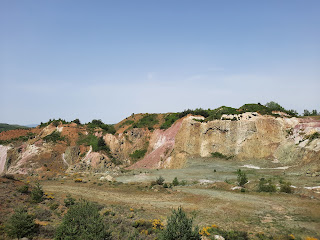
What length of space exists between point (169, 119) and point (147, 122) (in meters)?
8.39

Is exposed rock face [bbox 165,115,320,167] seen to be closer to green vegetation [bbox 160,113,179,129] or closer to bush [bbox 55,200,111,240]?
green vegetation [bbox 160,113,179,129]

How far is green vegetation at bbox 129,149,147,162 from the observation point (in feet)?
229

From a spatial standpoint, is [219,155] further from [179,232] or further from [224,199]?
[179,232]

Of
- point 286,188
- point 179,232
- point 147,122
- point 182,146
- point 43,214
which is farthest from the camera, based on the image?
point 147,122

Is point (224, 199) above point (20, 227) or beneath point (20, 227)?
beneath

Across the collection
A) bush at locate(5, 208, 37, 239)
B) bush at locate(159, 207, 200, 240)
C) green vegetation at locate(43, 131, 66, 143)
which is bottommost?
bush at locate(5, 208, 37, 239)

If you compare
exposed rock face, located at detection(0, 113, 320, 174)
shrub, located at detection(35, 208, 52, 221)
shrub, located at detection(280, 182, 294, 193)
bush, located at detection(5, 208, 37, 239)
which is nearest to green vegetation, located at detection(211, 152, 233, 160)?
exposed rock face, located at detection(0, 113, 320, 174)

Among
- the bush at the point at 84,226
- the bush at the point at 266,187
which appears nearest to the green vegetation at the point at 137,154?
the bush at the point at 266,187

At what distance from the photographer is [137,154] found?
70.8 metres

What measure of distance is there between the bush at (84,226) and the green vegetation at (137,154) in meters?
52.0

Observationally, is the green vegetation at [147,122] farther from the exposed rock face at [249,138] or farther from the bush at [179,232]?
the bush at [179,232]

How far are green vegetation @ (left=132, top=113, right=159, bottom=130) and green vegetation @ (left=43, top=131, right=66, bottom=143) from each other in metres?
24.3

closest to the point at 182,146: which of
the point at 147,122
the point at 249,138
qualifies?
the point at 249,138

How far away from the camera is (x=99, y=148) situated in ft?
222
